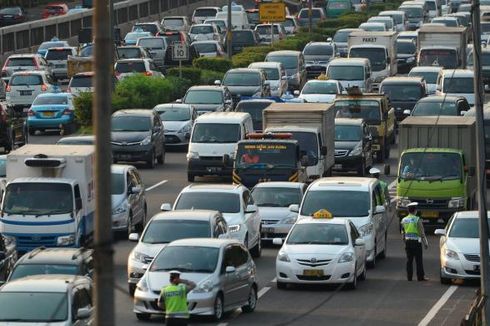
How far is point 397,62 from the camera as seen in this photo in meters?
74.9

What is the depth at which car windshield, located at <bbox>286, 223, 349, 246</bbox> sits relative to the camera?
31.9 metres

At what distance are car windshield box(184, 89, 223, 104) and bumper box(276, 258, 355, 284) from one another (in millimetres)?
25344

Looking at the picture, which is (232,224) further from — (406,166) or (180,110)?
(180,110)

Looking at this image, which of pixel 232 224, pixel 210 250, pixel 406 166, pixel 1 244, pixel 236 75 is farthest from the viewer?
pixel 236 75

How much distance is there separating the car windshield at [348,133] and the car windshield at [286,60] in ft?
69.6

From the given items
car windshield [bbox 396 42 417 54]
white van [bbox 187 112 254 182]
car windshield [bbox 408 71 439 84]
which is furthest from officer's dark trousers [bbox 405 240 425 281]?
car windshield [bbox 396 42 417 54]

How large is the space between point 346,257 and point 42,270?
6.08 metres

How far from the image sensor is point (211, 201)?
35.1m

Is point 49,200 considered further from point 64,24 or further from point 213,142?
point 64,24

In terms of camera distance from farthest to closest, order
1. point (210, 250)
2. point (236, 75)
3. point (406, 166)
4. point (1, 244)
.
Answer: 1. point (236, 75)
2. point (406, 166)
3. point (1, 244)
4. point (210, 250)

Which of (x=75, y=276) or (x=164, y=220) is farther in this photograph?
(x=164, y=220)

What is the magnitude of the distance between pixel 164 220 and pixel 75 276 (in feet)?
20.2

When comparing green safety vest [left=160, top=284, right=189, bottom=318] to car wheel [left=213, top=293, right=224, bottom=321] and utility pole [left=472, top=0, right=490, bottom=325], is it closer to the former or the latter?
car wheel [left=213, top=293, right=224, bottom=321]

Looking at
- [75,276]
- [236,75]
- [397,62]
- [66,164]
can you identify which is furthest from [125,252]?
[397,62]
